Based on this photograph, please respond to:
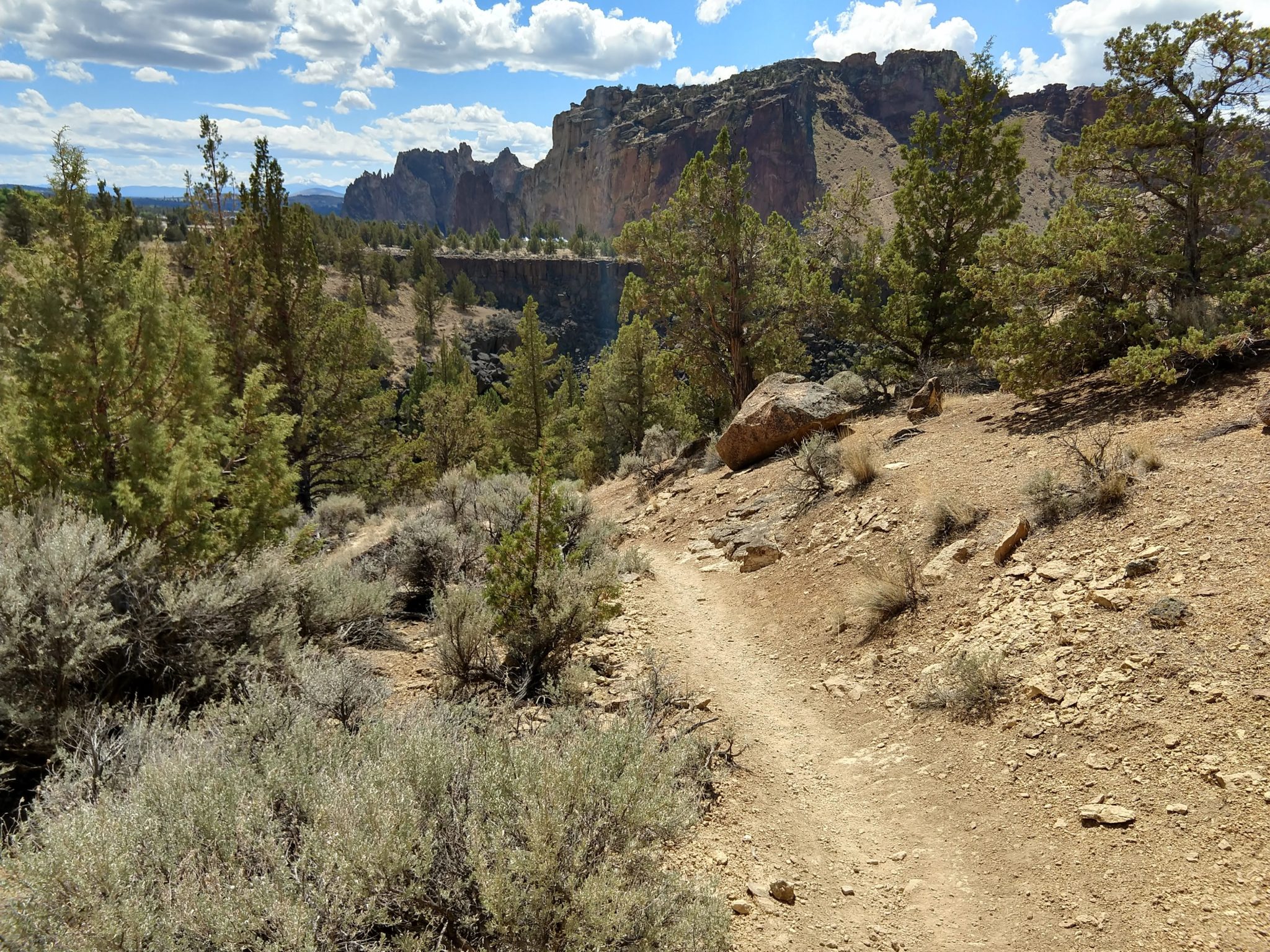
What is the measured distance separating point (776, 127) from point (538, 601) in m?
147

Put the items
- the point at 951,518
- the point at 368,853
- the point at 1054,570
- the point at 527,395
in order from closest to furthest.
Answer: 1. the point at 368,853
2. the point at 1054,570
3. the point at 951,518
4. the point at 527,395

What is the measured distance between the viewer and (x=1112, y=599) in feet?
14.8

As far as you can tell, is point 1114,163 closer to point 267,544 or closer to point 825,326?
point 825,326

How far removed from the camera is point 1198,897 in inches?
111

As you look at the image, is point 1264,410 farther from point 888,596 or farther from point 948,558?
point 888,596

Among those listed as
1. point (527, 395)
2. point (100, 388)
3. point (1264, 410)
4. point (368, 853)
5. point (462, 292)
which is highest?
point (462, 292)

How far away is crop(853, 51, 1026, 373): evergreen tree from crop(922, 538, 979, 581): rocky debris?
26.2 feet

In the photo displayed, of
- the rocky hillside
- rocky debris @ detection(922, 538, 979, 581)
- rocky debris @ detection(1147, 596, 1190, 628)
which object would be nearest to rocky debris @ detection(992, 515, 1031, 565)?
rocky debris @ detection(922, 538, 979, 581)

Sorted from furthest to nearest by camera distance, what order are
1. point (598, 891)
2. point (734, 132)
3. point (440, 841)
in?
point (734, 132)
point (440, 841)
point (598, 891)

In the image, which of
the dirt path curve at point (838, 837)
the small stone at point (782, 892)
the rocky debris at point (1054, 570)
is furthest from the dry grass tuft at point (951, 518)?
the small stone at point (782, 892)

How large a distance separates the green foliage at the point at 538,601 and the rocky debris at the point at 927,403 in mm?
7086

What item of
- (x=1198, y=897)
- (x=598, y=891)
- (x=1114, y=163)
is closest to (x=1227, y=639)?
(x=1198, y=897)

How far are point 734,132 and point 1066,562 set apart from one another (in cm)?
15104

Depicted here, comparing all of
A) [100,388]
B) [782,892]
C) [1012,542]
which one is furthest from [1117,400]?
[100,388]
